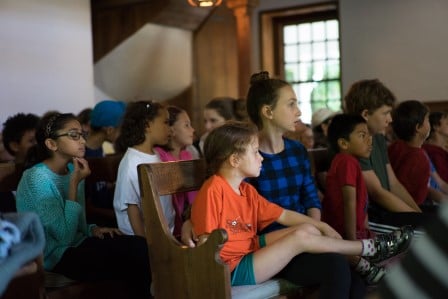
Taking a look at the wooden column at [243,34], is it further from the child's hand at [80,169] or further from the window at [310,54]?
the child's hand at [80,169]

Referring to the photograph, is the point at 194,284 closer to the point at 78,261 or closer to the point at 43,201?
the point at 78,261

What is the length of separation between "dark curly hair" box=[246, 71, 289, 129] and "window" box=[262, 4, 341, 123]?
547 cm

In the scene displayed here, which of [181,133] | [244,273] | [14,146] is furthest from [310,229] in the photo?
[14,146]

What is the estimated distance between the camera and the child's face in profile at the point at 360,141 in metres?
3.07

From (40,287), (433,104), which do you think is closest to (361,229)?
(40,287)

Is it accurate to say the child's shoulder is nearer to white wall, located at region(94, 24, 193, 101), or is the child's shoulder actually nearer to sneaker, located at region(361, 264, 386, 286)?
sneaker, located at region(361, 264, 386, 286)

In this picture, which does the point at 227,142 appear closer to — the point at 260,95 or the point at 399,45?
the point at 260,95

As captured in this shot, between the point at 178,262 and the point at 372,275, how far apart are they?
0.74 metres

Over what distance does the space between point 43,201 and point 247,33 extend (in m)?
5.62

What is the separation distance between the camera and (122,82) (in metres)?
8.49

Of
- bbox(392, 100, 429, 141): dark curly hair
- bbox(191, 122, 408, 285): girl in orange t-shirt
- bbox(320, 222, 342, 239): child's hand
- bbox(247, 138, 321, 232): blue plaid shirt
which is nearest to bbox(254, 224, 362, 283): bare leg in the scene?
bbox(191, 122, 408, 285): girl in orange t-shirt

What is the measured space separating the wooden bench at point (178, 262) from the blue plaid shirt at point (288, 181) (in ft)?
1.35

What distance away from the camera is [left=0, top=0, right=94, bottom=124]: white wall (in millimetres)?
5320

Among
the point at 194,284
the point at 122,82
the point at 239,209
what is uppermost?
the point at 122,82
